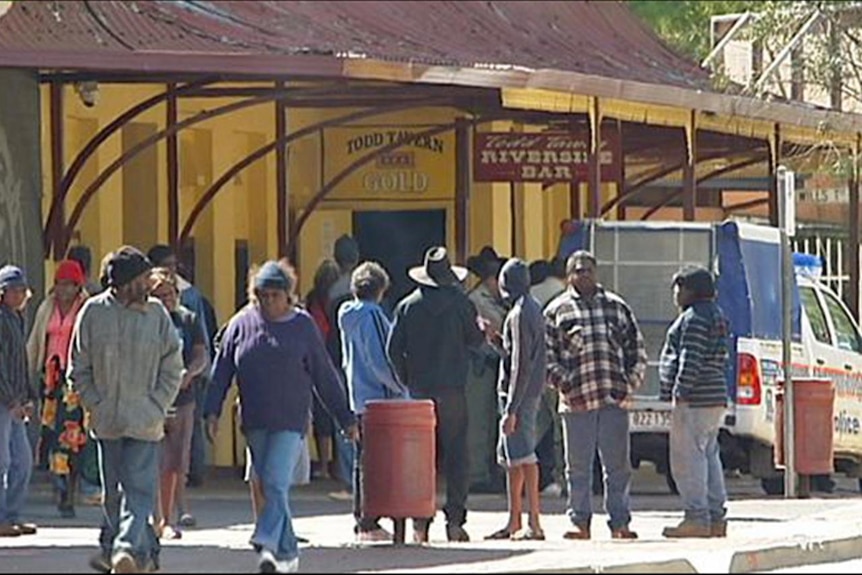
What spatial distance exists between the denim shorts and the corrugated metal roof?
15.1ft

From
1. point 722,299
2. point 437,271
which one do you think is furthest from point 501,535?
point 722,299

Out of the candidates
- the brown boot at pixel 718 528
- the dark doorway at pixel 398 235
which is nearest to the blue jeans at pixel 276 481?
the brown boot at pixel 718 528

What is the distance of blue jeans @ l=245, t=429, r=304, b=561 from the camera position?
1573 centimetres

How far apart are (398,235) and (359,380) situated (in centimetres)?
1253

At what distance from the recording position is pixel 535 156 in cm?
2850

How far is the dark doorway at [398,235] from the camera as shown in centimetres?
3114

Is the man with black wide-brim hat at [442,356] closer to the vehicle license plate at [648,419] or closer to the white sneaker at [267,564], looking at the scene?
the white sneaker at [267,564]

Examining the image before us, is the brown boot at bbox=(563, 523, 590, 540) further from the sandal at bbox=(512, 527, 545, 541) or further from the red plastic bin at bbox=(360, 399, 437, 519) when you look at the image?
the red plastic bin at bbox=(360, 399, 437, 519)

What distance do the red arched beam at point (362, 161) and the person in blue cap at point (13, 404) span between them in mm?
7931

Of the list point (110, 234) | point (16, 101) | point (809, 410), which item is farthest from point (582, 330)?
point (110, 234)

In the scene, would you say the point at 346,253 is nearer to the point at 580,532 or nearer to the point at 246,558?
the point at 580,532

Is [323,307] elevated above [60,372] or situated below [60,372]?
above

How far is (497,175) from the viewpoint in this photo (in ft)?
94.5

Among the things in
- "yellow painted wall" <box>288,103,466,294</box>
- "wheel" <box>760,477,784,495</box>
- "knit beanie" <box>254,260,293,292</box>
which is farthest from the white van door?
"knit beanie" <box>254,260,293,292</box>
